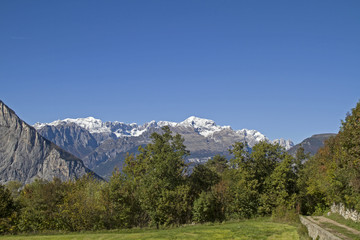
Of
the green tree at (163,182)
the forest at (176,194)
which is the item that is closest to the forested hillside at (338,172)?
the forest at (176,194)

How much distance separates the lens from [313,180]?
6347 cm

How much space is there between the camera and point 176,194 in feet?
198

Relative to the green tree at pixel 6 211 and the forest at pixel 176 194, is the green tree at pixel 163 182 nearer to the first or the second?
the forest at pixel 176 194

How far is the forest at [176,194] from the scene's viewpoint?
185ft

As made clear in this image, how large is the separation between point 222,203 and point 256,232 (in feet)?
81.8

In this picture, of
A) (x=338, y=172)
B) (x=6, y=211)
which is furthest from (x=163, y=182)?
(x=338, y=172)

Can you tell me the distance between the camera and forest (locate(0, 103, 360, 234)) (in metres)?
56.3

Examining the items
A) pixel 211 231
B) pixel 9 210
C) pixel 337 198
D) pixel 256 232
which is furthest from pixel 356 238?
pixel 9 210

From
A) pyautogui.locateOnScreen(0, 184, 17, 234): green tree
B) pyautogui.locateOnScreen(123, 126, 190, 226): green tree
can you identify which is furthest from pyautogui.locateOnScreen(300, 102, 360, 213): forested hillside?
pyautogui.locateOnScreen(0, 184, 17, 234): green tree

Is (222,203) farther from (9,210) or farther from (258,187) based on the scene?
(9,210)

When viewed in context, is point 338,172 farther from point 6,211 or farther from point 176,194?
point 6,211

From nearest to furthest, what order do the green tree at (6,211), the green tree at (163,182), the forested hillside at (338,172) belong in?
the forested hillside at (338,172) → the green tree at (6,211) → the green tree at (163,182)

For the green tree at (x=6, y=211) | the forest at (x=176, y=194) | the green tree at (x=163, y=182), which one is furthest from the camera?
the green tree at (x=163, y=182)

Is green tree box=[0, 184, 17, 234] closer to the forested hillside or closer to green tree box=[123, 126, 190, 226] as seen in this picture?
green tree box=[123, 126, 190, 226]
